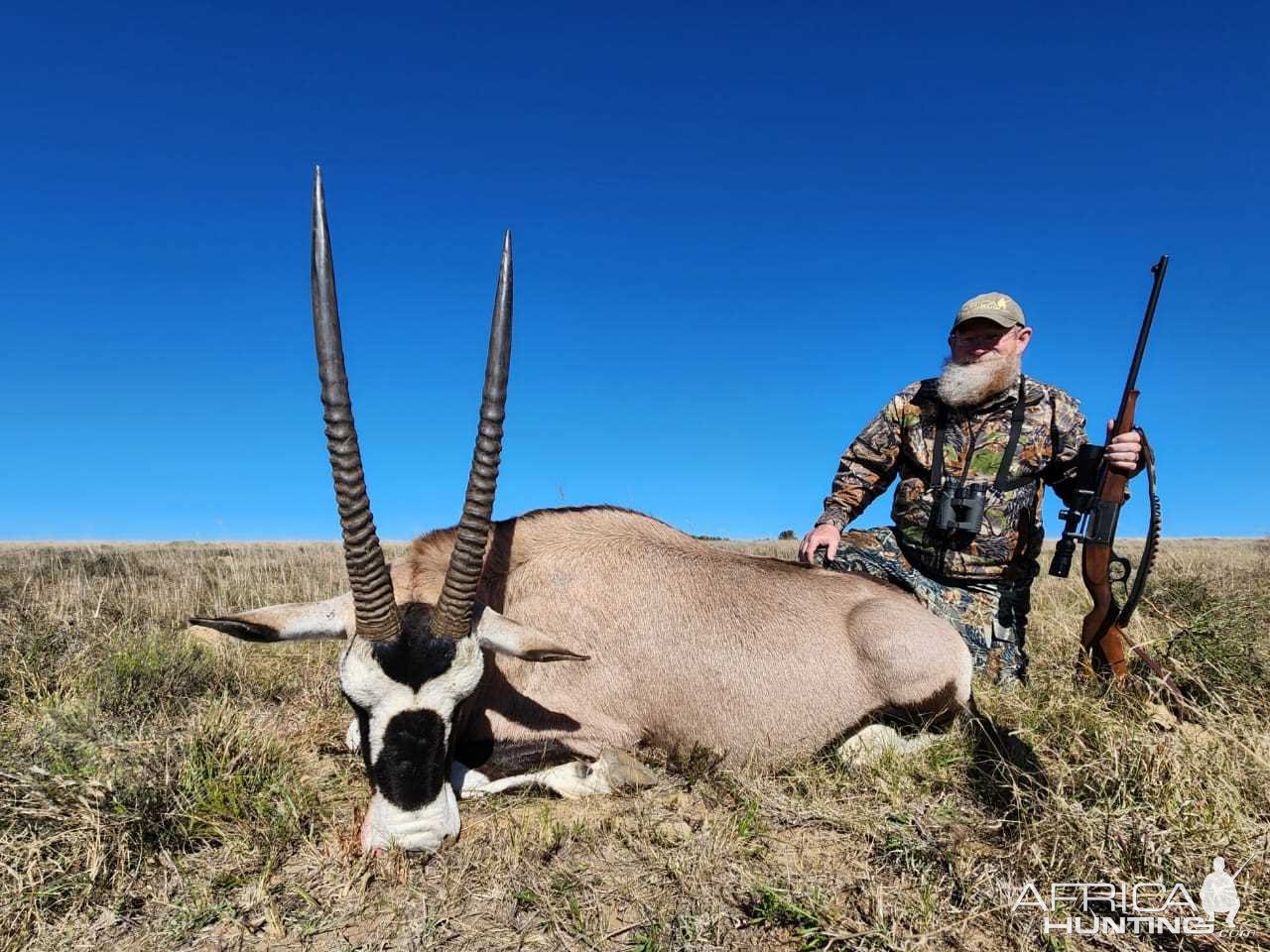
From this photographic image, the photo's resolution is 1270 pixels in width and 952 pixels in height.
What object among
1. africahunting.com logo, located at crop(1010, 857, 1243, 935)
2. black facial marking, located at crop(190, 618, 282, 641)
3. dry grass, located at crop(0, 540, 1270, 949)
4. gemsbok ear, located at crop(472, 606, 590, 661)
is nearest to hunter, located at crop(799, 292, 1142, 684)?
dry grass, located at crop(0, 540, 1270, 949)

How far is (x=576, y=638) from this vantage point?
414cm

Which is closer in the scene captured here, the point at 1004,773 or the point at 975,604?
the point at 1004,773

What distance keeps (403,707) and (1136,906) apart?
272 cm

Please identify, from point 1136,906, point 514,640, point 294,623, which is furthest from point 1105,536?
point 294,623

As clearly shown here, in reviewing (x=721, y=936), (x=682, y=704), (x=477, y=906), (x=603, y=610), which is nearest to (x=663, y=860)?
(x=721, y=936)

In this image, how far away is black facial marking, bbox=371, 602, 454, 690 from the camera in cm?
321

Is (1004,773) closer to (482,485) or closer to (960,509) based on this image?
(960,509)

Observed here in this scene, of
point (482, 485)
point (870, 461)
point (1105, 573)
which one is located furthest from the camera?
point (870, 461)

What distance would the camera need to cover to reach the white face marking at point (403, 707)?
3021mm

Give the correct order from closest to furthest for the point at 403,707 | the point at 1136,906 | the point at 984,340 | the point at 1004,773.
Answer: the point at 1136,906 → the point at 403,707 → the point at 1004,773 → the point at 984,340

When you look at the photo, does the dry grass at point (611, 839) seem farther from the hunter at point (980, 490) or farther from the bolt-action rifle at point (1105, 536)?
the hunter at point (980, 490)

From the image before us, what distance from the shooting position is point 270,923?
8.43 ft

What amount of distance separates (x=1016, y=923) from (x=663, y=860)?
48.2 inches

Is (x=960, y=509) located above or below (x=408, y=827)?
above
